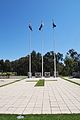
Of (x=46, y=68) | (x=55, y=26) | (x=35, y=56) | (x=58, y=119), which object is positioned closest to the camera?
(x=58, y=119)

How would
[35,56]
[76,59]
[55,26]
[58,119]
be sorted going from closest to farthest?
[58,119], [55,26], [35,56], [76,59]

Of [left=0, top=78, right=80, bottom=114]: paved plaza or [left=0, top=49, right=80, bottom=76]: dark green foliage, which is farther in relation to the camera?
[left=0, top=49, right=80, bottom=76]: dark green foliage

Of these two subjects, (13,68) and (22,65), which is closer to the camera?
(22,65)

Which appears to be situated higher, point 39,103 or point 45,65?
point 45,65

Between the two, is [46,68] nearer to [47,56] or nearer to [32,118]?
[47,56]

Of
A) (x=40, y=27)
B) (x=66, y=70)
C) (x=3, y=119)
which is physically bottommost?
(x=3, y=119)

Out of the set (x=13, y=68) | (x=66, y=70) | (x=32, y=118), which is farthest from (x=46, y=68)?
(x=32, y=118)

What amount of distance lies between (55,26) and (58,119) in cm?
4727

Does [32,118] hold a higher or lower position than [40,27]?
lower

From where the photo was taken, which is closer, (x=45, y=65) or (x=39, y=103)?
(x=39, y=103)

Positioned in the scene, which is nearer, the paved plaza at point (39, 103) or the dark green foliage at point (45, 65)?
the paved plaza at point (39, 103)

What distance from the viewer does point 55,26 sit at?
53.7 meters

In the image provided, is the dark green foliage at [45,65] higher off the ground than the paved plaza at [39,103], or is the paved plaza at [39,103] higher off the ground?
the dark green foliage at [45,65]

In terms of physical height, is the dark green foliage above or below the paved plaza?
above
